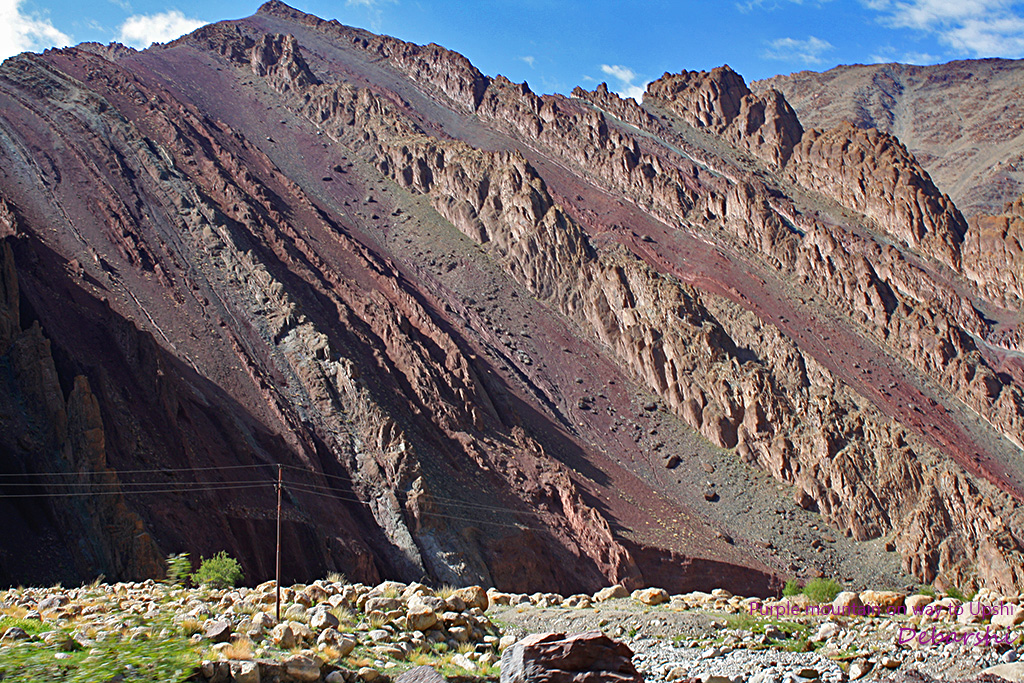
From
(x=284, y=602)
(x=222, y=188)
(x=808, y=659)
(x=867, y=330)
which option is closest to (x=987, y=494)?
(x=867, y=330)

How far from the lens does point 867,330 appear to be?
184 feet

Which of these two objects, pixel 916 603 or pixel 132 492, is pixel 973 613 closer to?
pixel 916 603

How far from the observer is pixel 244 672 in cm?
797

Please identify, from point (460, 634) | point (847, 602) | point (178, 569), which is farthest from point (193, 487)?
point (847, 602)

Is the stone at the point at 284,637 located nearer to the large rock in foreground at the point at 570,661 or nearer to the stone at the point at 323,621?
the stone at the point at 323,621

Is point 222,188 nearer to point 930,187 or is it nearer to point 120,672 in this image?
point 120,672

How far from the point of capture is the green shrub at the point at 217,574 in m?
20.6

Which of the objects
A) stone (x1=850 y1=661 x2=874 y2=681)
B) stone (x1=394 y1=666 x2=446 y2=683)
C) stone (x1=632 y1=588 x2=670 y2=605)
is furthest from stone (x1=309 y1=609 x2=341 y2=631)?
stone (x1=632 y1=588 x2=670 y2=605)

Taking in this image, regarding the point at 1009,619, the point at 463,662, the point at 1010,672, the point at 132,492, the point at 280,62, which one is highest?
the point at 280,62

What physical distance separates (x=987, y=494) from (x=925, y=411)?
337 inches

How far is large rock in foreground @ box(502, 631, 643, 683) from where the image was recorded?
27.3 feet

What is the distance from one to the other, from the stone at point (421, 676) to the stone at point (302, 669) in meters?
0.89

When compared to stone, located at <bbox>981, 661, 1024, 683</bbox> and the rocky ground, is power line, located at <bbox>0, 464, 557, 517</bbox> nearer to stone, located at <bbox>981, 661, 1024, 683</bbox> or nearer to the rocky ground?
the rocky ground

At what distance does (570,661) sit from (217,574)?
15.7 metres
